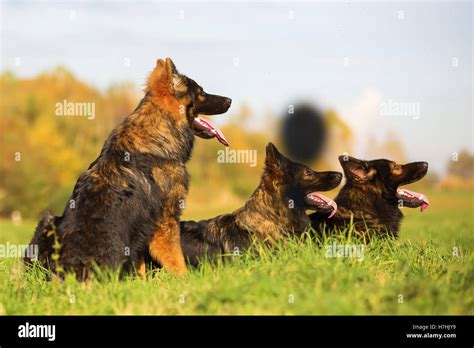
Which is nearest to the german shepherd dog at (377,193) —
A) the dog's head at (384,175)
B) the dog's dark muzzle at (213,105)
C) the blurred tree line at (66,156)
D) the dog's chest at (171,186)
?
the dog's head at (384,175)

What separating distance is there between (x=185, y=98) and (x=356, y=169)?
2.75 metres

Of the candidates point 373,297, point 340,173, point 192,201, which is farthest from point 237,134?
point 373,297

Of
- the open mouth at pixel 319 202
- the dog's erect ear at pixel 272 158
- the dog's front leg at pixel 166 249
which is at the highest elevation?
the dog's erect ear at pixel 272 158

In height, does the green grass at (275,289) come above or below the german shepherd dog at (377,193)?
below

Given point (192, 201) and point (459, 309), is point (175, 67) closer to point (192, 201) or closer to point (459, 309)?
point (459, 309)

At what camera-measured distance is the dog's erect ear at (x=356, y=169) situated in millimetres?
8664

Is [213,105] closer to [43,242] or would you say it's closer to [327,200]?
[327,200]

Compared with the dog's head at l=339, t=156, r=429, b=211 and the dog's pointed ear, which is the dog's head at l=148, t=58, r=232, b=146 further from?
the dog's head at l=339, t=156, r=429, b=211

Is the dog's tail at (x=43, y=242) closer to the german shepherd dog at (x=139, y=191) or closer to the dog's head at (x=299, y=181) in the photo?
the german shepherd dog at (x=139, y=191)

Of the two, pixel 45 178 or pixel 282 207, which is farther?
pixel 45 178

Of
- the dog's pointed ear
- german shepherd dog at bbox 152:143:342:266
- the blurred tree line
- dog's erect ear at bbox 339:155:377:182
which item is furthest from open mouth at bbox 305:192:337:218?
the blurred tree line

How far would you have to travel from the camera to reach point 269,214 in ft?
26.6
